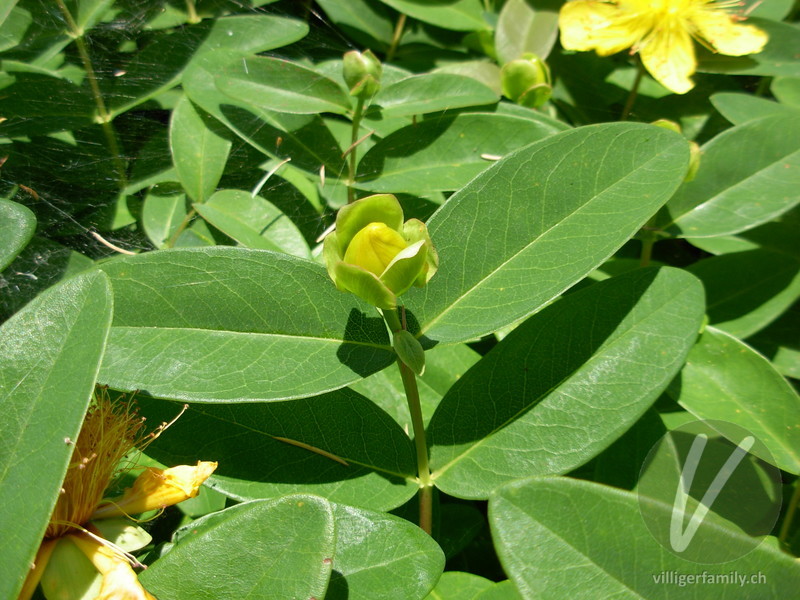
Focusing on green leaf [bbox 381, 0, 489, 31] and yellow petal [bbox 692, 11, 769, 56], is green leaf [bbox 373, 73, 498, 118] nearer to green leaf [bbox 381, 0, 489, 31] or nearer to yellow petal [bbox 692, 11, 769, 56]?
green leaf [bbox 381, 0, 489, 31]

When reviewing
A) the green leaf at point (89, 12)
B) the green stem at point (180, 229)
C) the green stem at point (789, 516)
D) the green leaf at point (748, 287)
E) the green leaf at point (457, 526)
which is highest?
the green leaf at point (89, 12)

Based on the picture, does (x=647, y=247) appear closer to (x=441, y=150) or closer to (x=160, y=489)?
(x=441, y=150)

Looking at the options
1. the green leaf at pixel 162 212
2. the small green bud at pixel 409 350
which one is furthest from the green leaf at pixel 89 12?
the small green bud at pixel 409 350

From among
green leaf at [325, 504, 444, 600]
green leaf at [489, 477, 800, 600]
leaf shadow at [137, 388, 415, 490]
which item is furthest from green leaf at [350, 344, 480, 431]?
green leaf at [489, 477, 800, 600]

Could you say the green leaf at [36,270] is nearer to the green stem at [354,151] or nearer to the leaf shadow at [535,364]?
the green stem at [354,151]

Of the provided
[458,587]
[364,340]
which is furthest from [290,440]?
[458,587]

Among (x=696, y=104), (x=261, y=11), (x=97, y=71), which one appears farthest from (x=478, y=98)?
(x=97, y=71)
